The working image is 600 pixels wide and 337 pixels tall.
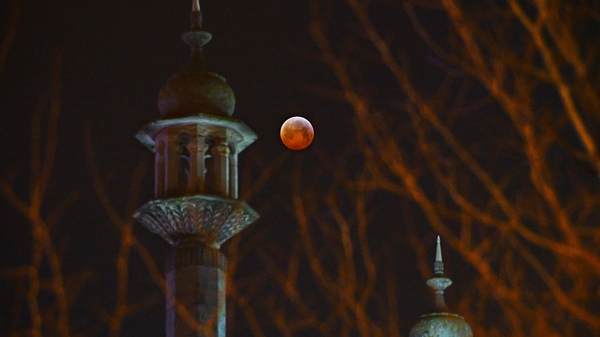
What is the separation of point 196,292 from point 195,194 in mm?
1959

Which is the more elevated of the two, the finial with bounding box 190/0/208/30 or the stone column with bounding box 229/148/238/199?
the finial with bounding box 190/0/208/30

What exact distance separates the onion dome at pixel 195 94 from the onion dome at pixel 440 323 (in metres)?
10.6

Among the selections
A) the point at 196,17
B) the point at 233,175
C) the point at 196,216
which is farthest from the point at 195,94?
the point at 196,216

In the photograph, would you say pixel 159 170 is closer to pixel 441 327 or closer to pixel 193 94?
pixel 193 94

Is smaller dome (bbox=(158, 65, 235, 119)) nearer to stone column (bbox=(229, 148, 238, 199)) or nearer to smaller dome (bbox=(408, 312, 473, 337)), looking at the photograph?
stone column (bbox=(229, 148, 238, 199))

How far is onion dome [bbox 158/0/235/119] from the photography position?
31391mm

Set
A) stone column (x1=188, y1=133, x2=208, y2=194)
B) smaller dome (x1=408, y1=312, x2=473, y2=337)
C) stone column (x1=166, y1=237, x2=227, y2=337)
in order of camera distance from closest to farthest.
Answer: stone column (x1=166, y1=237, x2=227, y2=337)
stone column (x1=188, y1=133, x2=208, y2=194)
smaller dome (x1=408, y1=312, x2=473, y2=337)

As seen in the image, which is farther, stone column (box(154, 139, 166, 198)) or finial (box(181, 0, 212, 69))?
finial (box(181, 0, 212, 69))

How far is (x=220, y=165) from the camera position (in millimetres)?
31625

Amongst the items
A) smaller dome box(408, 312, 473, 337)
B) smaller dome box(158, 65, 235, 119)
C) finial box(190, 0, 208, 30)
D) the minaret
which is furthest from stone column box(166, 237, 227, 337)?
smaller dome box(408, 312, 473, 337)

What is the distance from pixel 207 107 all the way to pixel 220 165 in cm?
122

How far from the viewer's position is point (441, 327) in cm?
3972

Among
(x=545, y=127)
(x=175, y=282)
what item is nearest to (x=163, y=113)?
(x=175, y=282)

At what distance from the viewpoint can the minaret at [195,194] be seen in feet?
101
